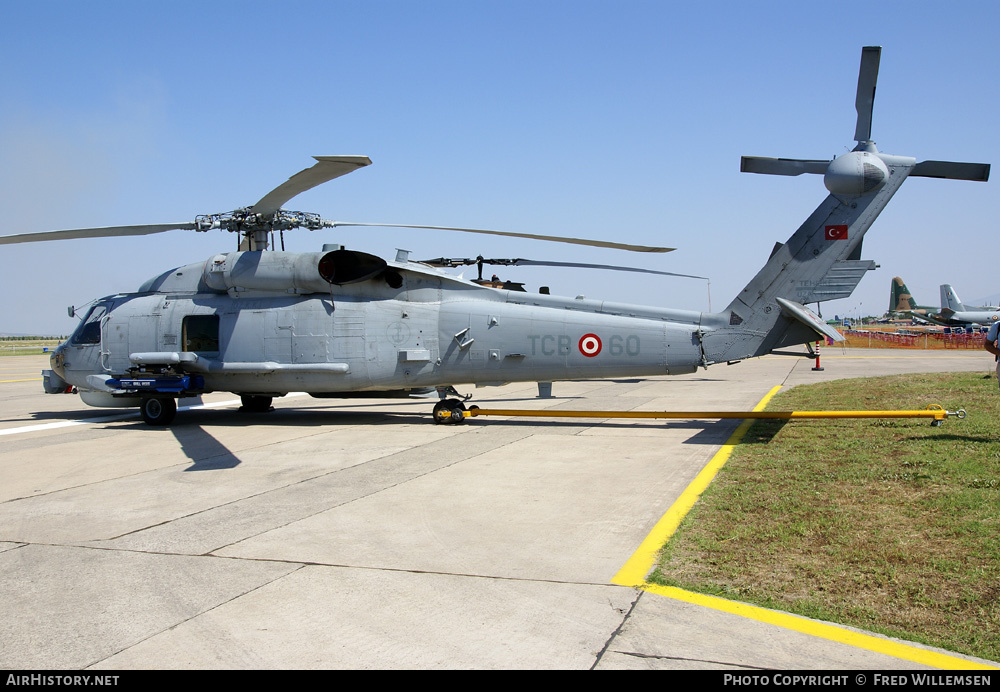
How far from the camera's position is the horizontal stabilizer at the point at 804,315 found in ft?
35.2

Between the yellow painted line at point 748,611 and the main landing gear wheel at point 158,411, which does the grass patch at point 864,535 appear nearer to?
the yellow painted line at point 748,611

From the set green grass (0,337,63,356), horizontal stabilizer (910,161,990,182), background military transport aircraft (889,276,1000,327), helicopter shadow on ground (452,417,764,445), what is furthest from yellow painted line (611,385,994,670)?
background military transport aircraft (889,276,1000,327)

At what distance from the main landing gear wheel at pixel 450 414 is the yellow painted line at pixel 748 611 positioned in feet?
23.0

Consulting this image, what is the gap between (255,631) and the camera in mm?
4137

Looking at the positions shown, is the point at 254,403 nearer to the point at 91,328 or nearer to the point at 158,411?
the point at 158,411

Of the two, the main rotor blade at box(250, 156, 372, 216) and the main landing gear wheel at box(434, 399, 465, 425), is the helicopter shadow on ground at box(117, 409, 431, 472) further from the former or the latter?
the main rotor blade at box(250, 156, 372, 216)

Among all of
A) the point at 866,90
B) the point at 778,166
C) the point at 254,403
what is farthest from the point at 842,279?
the point at 254,403

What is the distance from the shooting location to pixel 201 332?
1379 cm

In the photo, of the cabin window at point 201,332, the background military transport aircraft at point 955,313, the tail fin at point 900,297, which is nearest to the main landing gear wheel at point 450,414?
the cabin window at point 201,332

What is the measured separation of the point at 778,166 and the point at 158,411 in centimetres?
1165

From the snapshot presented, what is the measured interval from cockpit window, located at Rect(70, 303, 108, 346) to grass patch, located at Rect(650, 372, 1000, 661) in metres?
12.3

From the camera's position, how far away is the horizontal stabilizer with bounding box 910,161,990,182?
9.74 m

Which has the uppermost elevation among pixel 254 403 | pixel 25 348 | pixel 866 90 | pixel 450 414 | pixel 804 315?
pixel 866 90
